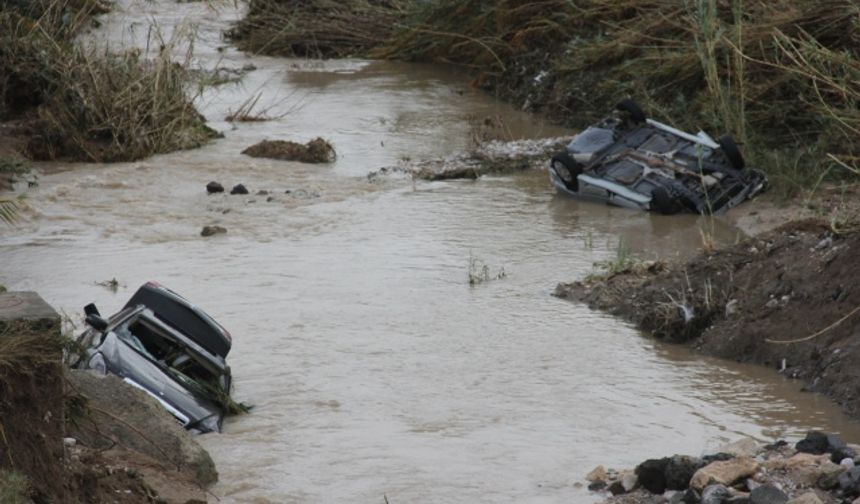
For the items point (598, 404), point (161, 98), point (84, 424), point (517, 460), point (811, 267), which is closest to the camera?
point (84, 424)

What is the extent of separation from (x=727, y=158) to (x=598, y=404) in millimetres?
4624

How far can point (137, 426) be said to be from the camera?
6.16 m

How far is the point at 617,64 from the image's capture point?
53.2ft

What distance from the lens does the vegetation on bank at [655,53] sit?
12078 mm

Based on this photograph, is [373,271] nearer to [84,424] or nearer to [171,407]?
[171,407]

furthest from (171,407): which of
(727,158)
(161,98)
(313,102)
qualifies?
(313,102)

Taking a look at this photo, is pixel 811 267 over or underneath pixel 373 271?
over

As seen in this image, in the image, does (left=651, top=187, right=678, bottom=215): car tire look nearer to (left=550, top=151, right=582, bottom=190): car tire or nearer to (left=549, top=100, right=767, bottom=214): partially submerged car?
(left=549, top=100, right=767, bottom=214): partially submerged car

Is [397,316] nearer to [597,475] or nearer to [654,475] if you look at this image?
[597,475]

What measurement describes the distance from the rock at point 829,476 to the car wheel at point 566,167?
6.83 m

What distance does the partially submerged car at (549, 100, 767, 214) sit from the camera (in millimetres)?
11664

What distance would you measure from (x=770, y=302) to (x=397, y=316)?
2.36 meters

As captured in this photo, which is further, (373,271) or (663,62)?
(663,62)

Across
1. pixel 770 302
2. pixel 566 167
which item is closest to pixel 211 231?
pixel 566 167
